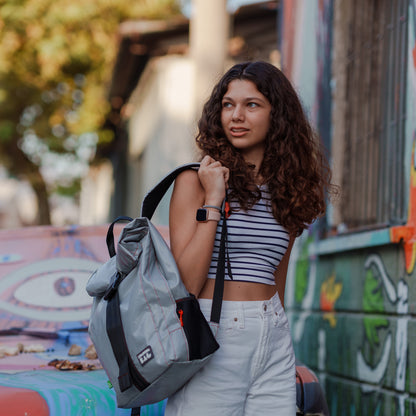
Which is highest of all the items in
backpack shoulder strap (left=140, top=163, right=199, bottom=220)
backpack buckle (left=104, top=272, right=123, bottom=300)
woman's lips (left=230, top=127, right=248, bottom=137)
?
woman's lips (left=230, top=127, right=248, bottom=137)

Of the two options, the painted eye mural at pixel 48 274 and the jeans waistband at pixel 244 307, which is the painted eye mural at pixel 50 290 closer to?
the painted eye mural at pixel 48 274

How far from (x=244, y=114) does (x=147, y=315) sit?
76 centimetres

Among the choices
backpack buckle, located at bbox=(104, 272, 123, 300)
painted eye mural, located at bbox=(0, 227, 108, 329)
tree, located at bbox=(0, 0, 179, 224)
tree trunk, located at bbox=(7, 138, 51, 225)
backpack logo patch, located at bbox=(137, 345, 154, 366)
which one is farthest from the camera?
tree trunk, located at bbox=(7, 138, 51, 225)

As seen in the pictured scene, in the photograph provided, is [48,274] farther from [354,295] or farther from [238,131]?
[354,295]

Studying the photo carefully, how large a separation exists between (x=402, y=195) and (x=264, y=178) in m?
1.86

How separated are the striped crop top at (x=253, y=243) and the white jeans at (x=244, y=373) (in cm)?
9

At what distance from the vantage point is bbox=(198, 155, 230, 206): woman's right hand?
213 centimetres

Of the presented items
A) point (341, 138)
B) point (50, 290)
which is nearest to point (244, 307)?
point (50, 290)

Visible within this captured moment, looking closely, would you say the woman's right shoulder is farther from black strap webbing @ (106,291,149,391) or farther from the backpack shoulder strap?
black strap webbing @ (106,291,149,391)

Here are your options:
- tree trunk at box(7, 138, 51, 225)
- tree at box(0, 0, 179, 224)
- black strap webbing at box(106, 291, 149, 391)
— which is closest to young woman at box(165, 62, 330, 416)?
black strap webbing at box(106, 291, 149, 391)

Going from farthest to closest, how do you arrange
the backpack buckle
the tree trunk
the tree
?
1. the tree trunk
2. the tree
3. the backpack buckle

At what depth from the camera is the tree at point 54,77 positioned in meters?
15.0

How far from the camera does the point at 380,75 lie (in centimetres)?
494

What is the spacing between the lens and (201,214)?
6.86 feet
